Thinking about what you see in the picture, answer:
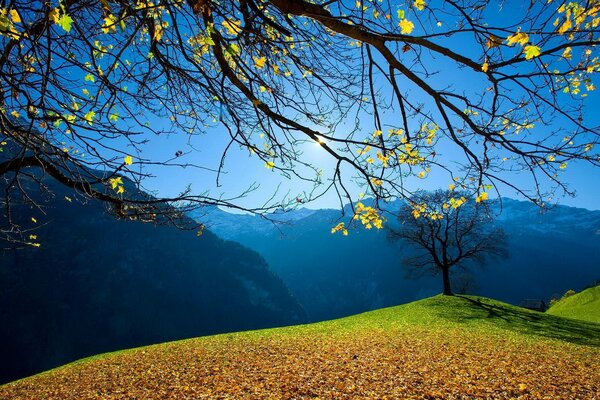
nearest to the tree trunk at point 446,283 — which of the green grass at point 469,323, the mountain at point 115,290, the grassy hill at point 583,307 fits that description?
the green grass at point 469,323

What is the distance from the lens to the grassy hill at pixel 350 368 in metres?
6.12

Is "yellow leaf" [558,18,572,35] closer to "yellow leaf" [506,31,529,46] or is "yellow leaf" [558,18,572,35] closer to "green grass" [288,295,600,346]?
"yellow leaf" [506,31,529,46]

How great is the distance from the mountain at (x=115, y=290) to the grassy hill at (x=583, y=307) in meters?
89.9

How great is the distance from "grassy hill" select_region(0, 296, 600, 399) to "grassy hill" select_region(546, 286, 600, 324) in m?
11.4

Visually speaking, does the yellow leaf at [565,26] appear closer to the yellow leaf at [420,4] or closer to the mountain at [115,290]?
the yellow leaf at [420,4]

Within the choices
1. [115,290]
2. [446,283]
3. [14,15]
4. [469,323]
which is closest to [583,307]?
[446,283]

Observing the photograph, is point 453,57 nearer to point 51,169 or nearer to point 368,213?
point 368,213

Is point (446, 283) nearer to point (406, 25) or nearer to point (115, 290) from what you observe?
point (406, 25)

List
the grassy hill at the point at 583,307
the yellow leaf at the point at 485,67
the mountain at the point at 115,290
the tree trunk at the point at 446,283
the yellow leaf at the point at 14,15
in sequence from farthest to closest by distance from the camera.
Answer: the mountain at the point at 115,290
the tree trunk at the point at 446,283
the grassy hill at the point at 583,307
the yellow leaf at the point at 485,67
the yellow leaf at the point at 14,15

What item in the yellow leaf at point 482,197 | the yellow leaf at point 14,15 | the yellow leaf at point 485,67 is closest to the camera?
the yellow leaf at point 14,15

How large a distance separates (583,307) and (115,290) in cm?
12413

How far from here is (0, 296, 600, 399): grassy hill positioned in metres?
6.12

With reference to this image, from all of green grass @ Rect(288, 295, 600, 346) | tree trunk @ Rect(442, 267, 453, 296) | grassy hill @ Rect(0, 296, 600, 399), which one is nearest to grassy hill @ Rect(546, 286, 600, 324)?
green grass @ Rect(288, 295, 600, 346)

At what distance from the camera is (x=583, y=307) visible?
24109mm
